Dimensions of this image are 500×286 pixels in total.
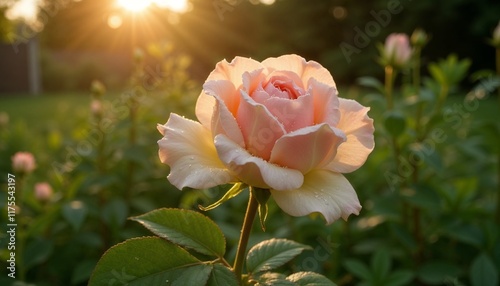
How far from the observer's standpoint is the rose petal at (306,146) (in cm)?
47

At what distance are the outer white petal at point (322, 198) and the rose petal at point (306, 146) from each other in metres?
0.02

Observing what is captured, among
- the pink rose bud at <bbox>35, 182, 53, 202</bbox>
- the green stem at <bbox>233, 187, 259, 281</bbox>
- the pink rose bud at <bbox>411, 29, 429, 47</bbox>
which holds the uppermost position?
the pink rose bud at <bbox>411, 29, 429, 47</bbox>

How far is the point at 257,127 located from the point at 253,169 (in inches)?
1.6

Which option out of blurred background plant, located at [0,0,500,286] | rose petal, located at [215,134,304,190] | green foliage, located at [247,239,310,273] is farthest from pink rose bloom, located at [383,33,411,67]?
rose petal, located at [215,134,304,190]

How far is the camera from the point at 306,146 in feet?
1.58

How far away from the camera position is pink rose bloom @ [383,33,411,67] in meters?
1.42

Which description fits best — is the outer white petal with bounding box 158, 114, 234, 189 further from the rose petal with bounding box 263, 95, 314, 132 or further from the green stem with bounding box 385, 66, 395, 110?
the green stem with bounding box 385, 66, 395, 110

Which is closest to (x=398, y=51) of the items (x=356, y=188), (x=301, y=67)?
(x=356, y=188)

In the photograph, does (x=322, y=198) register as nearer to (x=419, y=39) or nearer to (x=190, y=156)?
(x=190, y=156)

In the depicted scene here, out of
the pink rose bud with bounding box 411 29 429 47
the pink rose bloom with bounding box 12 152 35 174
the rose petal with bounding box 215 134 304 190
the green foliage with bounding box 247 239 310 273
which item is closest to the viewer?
the rose petal with bounding box 215 134 304 190

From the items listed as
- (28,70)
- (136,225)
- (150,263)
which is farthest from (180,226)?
(28,70)

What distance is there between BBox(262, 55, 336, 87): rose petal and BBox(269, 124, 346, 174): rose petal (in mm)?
81

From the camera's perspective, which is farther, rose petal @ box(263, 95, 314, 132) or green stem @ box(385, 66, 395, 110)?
green stem @ box(385, 66, 395, 110)

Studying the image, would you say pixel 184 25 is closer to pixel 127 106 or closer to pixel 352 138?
pixel 127 106
